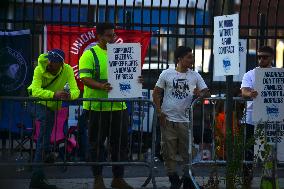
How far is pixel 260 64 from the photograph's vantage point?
10.2 metres

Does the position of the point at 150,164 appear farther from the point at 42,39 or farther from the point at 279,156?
the point at 42,39

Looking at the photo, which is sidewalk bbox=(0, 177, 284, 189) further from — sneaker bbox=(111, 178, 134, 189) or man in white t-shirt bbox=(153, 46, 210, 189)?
man in white t-shirt bbox=(153, 46, 210, 189)

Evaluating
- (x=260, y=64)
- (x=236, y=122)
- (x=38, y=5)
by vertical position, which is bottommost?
(x=236, y=122)

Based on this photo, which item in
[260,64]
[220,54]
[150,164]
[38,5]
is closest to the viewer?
[220,54]

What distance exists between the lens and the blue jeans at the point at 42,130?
30.6ft

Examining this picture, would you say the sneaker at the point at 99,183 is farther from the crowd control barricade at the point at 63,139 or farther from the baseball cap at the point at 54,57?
the baseball cap at the point at 54,57

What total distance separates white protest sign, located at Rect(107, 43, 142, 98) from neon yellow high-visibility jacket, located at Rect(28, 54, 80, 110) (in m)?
0.52

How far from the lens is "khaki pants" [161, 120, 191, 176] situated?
9.67 meters

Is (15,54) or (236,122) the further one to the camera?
(15,54)

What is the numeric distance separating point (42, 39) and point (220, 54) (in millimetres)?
4419

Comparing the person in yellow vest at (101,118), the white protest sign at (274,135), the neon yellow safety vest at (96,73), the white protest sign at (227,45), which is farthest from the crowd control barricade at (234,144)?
the neon yellow safety vest at (96,73)

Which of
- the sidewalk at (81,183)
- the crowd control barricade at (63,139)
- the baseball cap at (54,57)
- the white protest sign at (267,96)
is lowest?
the sidewalk at (81,183)

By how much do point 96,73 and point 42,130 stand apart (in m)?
0.99

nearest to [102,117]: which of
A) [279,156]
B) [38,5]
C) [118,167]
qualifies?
[118,167]
